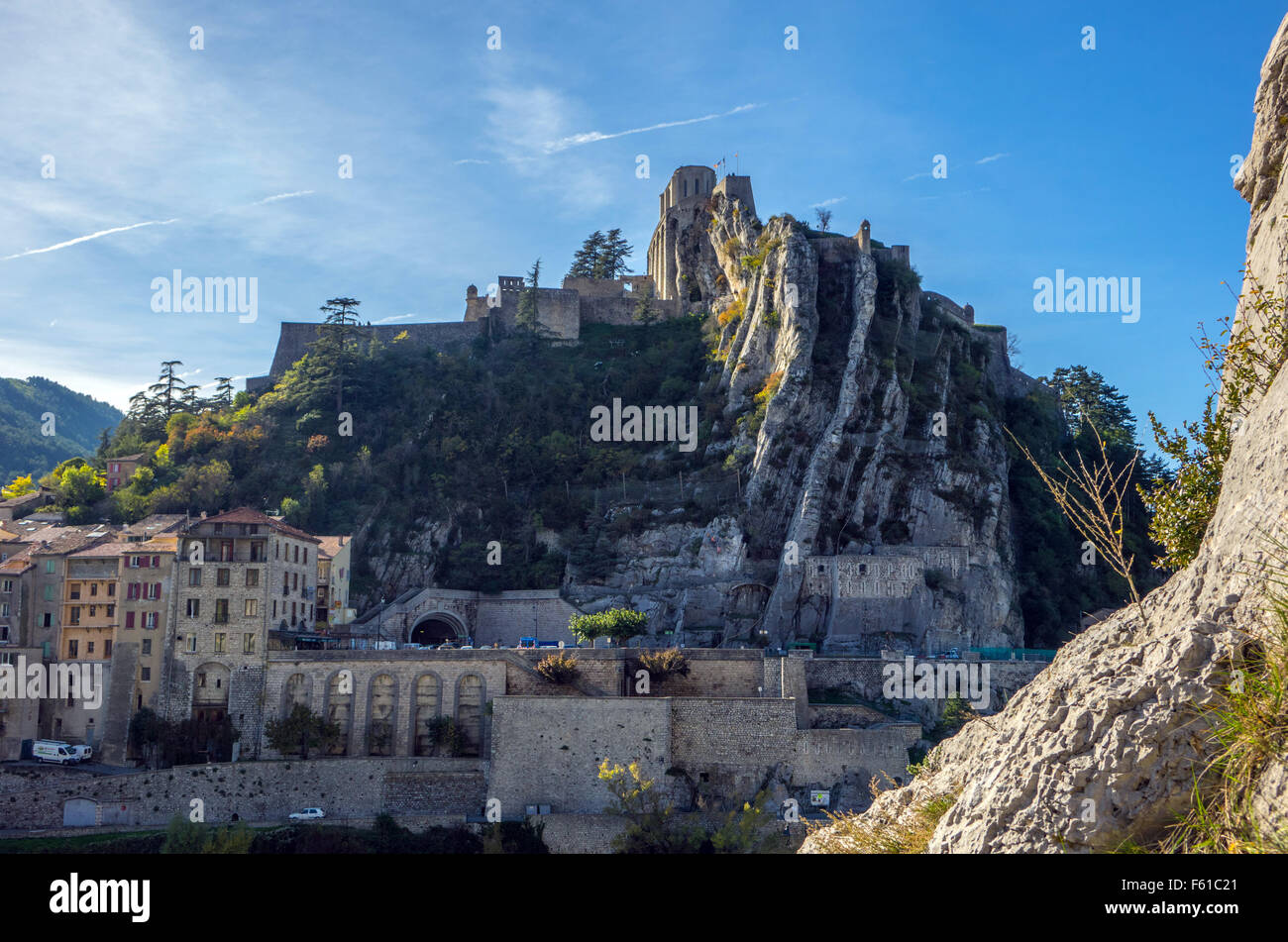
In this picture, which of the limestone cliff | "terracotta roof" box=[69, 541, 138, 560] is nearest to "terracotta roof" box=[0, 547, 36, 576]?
"terracotta roof" box=[69, 541, 138, 560]

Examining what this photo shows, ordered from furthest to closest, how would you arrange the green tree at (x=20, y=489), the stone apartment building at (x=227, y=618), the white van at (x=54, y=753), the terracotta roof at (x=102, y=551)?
the green tree at (x=20, y=489), the terracotta roof at (x=102, y=551), the stone apartment building at (x=227, y=618), the white van at (x=54, y=753)

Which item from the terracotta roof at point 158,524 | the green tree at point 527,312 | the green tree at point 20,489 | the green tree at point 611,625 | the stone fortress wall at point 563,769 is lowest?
the stone fortress wall at point 563,769

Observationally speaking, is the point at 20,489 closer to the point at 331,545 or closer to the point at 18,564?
the point at 18,564

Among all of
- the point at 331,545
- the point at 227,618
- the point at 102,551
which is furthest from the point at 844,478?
the point at 102,551

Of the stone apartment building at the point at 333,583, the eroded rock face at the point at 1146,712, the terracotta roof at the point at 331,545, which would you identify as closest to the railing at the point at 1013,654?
the stone apartment building at the point at 333,583

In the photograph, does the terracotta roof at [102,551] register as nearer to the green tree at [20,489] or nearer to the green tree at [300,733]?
the green tree at [300,733]

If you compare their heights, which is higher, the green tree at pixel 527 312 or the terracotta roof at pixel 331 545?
the green tree at pixel 527 312

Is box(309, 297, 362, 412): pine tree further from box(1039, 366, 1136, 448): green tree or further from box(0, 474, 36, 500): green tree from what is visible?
box(1039, 366, 1136, 448): green tree
